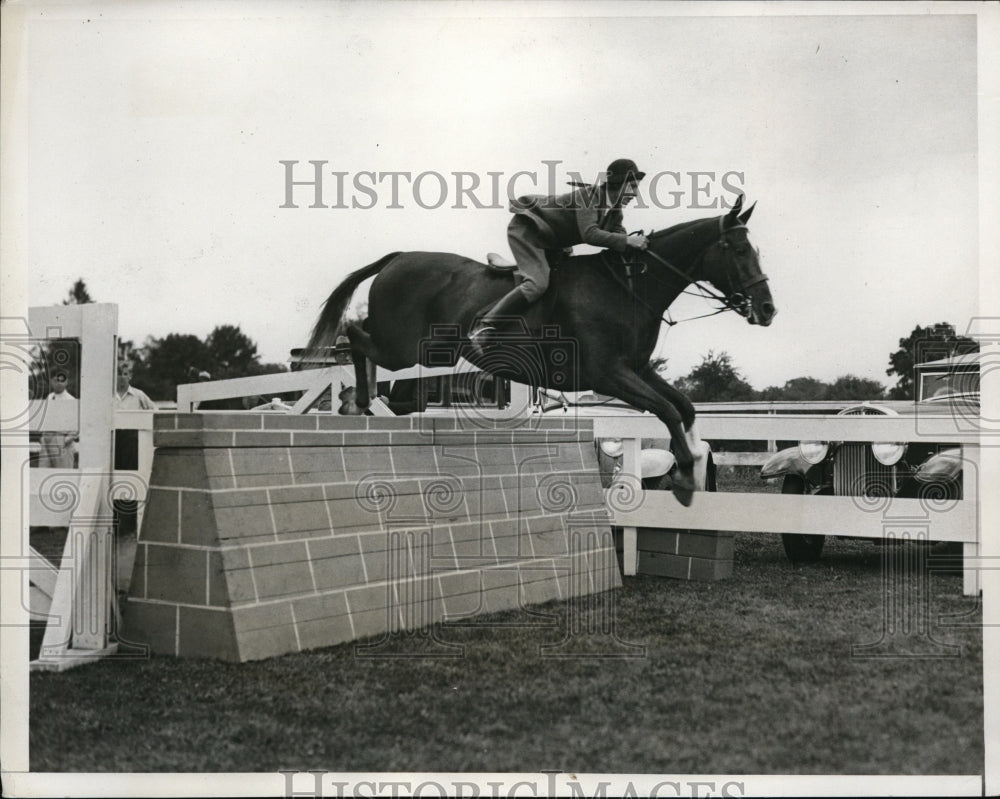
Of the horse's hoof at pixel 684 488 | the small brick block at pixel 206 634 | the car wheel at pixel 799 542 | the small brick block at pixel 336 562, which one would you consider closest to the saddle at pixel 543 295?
the horse's hoof at pixel 684 488

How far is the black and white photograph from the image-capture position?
9.87ft

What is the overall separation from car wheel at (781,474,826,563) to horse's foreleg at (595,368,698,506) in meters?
0.51

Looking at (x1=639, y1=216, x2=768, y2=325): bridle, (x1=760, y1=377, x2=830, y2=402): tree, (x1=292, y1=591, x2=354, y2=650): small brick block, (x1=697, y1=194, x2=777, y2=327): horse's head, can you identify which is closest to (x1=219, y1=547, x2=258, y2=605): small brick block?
(x1=292, y1=591, x2=354, y2=650): small brick block

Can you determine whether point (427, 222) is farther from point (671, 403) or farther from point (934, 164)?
point (934, 164)

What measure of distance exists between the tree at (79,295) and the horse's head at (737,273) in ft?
9.20

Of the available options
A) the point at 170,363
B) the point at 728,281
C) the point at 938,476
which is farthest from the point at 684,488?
the point at 170,363

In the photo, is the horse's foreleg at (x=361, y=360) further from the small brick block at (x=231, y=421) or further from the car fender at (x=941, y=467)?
the car fender at (x=941, y=467)

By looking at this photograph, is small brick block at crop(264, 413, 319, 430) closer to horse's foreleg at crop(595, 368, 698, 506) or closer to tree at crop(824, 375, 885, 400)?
horse's foreleg at crop(595, 368, 698, 506)

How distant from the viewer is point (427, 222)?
3.88 metres

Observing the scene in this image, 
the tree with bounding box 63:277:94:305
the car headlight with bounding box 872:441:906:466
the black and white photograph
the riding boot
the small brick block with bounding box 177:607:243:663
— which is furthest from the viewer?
the car headlight with bounding box 872:441:906:466

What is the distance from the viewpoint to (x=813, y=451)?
4.43 m

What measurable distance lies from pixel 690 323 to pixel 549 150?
109cm

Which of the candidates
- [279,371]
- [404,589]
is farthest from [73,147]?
[404,589]

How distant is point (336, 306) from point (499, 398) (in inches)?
35.4
